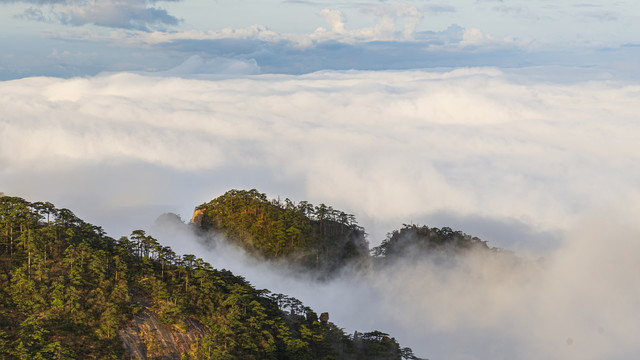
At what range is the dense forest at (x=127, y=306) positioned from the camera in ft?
201

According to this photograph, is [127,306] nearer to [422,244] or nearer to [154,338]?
[154,338]

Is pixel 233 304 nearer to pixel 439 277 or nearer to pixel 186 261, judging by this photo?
pixel 186 261

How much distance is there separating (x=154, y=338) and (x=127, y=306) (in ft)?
16.9

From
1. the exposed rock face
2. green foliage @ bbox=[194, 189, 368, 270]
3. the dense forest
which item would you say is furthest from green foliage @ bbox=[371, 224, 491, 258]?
the exposed rock face

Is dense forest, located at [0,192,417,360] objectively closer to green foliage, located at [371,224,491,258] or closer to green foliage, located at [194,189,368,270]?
green foliage, located at [194,189,368,270]

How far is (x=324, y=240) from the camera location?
133 metres

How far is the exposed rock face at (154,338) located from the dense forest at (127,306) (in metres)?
0.11

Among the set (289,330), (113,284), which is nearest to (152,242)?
(113,284)

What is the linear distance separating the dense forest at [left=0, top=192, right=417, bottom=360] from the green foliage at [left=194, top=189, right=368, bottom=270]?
107 feet

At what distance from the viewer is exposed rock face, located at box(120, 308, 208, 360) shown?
2462 inches

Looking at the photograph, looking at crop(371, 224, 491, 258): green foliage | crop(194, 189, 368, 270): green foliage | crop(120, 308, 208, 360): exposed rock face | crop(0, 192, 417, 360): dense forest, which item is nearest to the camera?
crop(0, 192, 417, 360): dense forest

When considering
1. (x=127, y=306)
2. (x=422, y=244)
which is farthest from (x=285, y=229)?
(x=127, y=306)

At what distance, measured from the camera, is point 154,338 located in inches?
2522

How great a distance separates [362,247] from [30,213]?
81.8 metres
